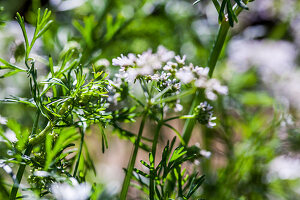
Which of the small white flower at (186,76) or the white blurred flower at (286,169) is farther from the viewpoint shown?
the white blurred flower at (286,169)

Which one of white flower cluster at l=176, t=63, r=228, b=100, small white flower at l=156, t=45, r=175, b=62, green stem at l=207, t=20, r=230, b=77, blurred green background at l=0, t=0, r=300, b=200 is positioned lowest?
white flower cluster at l=176, t=63, r=228, b=100

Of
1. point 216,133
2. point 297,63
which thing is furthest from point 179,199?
point 297,63

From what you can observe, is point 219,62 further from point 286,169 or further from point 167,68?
point 167,68

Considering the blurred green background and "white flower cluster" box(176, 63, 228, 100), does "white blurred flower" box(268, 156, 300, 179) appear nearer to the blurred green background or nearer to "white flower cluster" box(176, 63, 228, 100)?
the blurred green background

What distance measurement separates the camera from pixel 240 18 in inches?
35.5

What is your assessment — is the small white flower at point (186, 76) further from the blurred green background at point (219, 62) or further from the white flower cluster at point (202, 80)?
the blurred green background at point (219, 62)

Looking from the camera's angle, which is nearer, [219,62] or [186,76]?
[186,76]

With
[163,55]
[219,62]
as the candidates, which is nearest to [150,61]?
[163,55]

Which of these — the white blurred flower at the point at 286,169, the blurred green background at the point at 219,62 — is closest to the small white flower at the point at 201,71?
the blurred green background at the point at 219,62

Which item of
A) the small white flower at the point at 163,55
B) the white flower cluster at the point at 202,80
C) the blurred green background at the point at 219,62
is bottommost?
the white flower cluster at the point at 202,80

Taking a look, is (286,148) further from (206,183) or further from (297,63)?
(297,63)

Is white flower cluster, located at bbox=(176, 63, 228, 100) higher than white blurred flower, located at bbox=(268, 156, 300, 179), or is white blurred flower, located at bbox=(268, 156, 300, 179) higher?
white blurred flower, located at bbox=(268, 156, 300, 179)

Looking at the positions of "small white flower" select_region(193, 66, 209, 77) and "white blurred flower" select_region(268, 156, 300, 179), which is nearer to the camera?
"small white flower" select_region(193, 66, 209, 77)

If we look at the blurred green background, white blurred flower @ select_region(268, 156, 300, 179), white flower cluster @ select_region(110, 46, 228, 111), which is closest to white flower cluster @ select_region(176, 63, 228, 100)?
white flower cluster @ select_region(110, 46, 228, 111)
